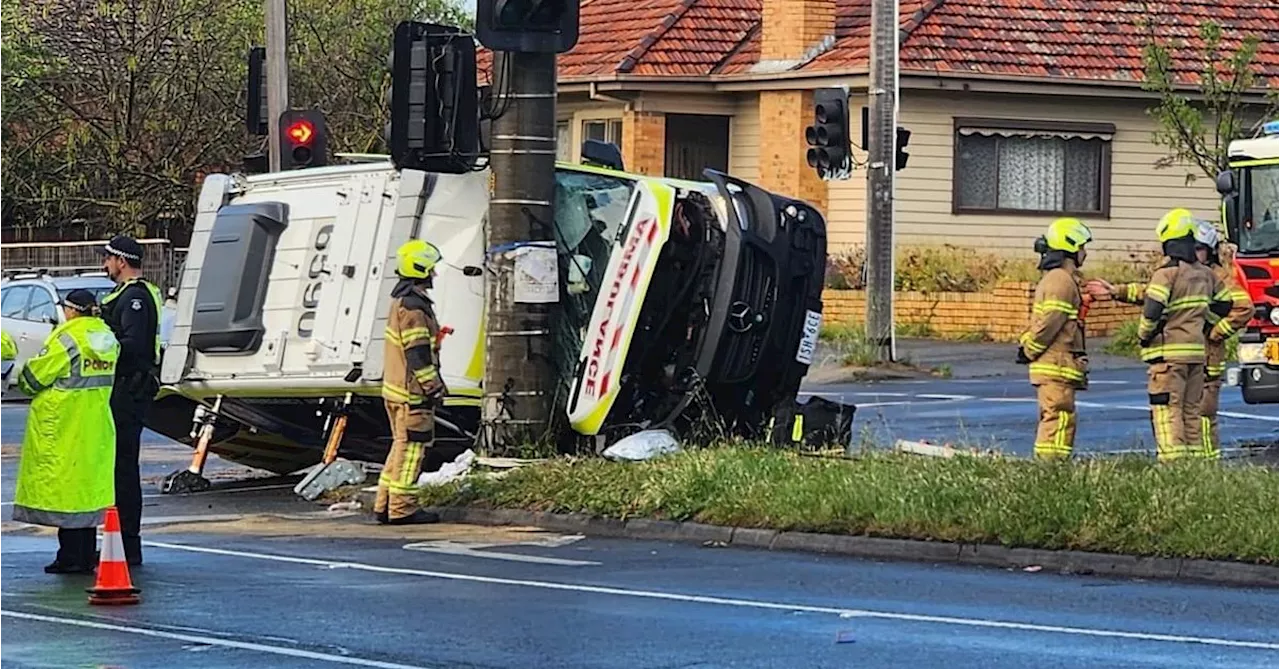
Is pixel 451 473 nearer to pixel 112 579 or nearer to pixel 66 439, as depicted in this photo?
pixel 66 439

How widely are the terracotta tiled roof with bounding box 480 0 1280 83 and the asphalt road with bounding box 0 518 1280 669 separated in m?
21.5

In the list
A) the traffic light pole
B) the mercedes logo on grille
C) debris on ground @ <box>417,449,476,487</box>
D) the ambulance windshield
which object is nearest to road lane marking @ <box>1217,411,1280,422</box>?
the ambulance windshield

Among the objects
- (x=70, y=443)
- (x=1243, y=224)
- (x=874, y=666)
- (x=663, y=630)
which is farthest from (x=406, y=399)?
(x=1243, y=224)

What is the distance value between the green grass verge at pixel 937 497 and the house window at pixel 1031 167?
20220mm

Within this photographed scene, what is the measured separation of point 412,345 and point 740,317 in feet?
8.84

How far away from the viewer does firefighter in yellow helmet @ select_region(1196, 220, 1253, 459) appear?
615 inches

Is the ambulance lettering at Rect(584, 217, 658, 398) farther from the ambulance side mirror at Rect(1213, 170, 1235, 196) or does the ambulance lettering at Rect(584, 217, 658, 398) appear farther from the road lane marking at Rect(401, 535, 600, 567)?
the ambulance side mirror at Rect(1213, 170, 1235, 196)

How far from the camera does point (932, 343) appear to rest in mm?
31000

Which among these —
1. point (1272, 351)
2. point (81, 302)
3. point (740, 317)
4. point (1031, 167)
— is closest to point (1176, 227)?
point (740, 317)

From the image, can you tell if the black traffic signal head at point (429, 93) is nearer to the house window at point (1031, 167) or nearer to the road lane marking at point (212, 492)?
the road lane marking at point (212, 492)

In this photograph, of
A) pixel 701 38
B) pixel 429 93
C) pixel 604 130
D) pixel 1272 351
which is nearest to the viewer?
pixel 429 93

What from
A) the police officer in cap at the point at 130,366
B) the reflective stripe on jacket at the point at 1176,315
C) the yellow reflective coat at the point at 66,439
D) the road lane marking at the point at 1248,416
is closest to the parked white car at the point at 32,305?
the road lane marking at the point at 1248,416

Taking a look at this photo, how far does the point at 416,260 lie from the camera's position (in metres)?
14.3

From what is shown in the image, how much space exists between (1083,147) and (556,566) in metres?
23.9
